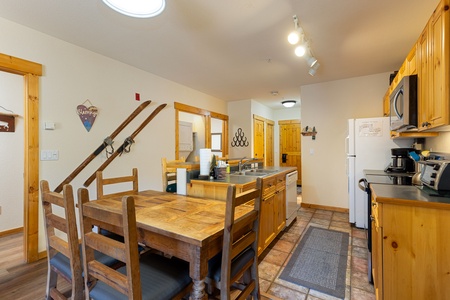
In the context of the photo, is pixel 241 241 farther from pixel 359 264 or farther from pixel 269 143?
pixel 269 143

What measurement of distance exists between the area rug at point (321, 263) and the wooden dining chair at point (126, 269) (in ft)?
4.21

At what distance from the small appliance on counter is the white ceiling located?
1483 mm

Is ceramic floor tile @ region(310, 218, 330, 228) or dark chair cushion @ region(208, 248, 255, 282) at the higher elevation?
dark chair cushion @ region(208, 248, 255, 282)

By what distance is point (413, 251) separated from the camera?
126 cm

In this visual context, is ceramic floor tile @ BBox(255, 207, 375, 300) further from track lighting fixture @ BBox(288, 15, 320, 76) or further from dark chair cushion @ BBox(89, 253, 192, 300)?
track lighting fixture @ BBox(288, 15, 320, 76)

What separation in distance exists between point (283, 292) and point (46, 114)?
3.06 meters

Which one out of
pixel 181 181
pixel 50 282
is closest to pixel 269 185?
pixel 181 181

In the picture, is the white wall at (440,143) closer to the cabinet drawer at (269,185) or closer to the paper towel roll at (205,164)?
the cabinet drawer at (269,185)

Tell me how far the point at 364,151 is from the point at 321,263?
71.0 inches

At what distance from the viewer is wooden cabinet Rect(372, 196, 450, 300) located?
121 centimetres

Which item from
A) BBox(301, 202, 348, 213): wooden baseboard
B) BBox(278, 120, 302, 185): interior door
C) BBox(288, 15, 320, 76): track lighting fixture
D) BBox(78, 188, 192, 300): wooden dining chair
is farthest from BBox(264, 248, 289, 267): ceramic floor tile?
BBox(278, 120, 302, 185): interior door

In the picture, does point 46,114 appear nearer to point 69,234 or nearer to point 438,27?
point 69,234

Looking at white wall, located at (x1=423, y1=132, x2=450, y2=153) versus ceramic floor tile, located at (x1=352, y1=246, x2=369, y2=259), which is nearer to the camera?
white wall, located at (x1=423, y1=132, x2=450, y2=153)

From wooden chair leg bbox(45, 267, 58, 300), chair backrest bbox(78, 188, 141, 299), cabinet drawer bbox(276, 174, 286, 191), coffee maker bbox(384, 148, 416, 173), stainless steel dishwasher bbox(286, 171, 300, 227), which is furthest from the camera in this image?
stainless steel dishwasher bbox(286, 171, 300, 227)
